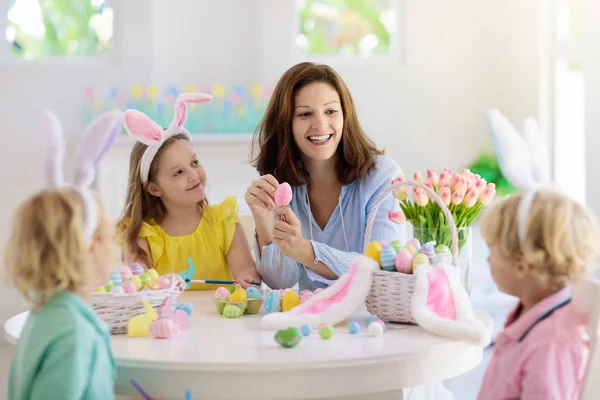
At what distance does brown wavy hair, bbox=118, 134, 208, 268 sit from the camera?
2.26 metres

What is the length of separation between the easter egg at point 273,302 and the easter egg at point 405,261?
307 millimetres

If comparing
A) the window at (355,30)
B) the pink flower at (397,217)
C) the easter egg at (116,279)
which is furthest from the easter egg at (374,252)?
the window at (355,30)

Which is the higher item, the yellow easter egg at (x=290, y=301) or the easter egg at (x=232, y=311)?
the yellow easter egg at (x=290, y=301)

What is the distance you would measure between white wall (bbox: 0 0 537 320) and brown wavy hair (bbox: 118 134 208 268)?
6.09ft

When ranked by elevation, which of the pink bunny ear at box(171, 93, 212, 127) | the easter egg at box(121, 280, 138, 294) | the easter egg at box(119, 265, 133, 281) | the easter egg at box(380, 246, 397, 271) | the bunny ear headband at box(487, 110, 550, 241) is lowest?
the easter egg at box(121, 280, 138, 294)

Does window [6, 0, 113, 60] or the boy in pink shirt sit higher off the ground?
window [6, 0, 113, 60]

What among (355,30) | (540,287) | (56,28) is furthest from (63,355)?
(355,30)

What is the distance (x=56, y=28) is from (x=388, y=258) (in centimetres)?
320

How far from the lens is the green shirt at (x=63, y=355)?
4.33 feet

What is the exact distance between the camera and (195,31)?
4367 mm

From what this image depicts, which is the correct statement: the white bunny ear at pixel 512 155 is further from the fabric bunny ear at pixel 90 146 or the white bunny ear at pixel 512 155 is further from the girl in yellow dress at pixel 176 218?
the girl in yellow dress at pixel 176 218

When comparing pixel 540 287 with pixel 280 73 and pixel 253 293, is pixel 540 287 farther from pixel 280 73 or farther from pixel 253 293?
pixel 280 73

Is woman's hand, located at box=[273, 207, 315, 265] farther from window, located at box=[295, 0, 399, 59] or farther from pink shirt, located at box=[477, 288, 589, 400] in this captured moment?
window, located at box=[295, 0, 399, 59]

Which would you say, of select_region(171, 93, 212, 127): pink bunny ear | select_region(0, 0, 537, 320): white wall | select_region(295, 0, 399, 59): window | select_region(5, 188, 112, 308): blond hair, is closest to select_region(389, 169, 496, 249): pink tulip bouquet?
select_region(171, 93, 212, 127): pink bunny ear
